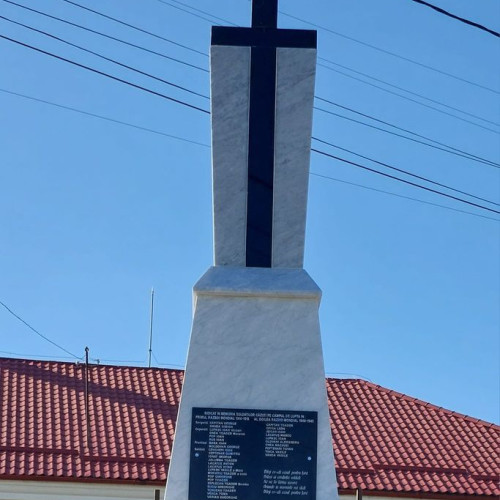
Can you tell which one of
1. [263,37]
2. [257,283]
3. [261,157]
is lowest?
[257,283]

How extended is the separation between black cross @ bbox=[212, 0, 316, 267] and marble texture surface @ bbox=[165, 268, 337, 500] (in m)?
0.28

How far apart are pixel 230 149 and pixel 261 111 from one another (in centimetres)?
38

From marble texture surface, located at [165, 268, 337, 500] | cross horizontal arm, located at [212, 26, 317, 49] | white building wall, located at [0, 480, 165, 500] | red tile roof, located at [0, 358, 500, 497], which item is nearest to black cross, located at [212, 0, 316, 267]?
cross horizontal arm, located at [212, 26, 317, 49]

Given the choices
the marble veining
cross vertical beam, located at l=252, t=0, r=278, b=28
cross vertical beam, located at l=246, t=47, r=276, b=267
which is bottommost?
the marble veining

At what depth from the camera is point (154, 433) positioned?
64.8ft

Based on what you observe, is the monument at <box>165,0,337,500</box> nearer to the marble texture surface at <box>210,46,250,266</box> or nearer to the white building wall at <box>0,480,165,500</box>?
the marble texture surface at <box>210,46,250,266</box>

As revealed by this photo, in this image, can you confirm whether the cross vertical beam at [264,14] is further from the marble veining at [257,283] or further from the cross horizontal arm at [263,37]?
the marble veining at [257,283]

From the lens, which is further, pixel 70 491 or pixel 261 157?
pixel 70 491

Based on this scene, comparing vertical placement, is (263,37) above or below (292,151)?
above

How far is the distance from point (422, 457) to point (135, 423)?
4.14 metres

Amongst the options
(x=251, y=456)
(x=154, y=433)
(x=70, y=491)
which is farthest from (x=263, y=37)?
(x=154, y=433)

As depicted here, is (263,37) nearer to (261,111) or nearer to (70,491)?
(261,111)

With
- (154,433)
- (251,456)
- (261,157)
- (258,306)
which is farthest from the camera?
(154,433)

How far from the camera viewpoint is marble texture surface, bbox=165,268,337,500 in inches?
398
